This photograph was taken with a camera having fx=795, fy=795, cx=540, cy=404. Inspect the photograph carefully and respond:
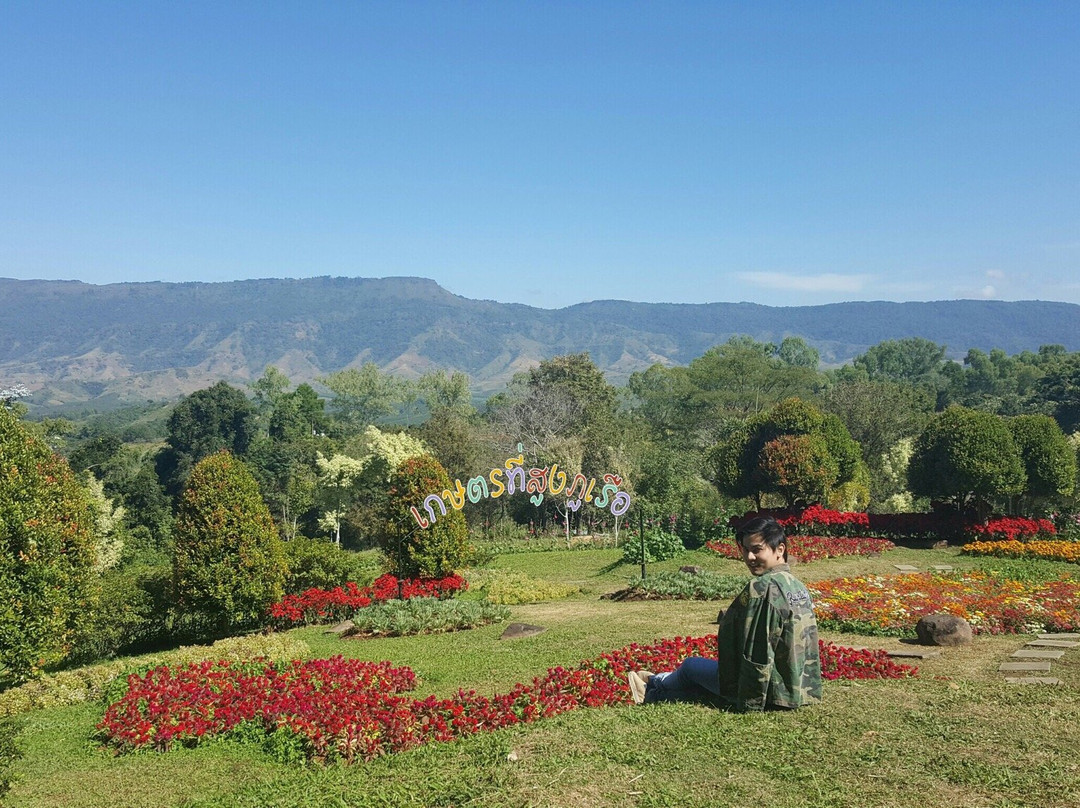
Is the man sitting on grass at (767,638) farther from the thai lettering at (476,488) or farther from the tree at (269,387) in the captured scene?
the tree at (269,387)

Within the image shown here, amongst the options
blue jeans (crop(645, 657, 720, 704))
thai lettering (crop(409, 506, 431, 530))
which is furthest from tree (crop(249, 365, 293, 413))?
blue jeans (crop(645, 657, 720, 704))

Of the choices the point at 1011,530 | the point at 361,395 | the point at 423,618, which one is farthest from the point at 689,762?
the point at 361,395

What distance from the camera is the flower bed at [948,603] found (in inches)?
432

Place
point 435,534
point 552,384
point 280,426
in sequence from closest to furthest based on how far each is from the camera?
point 435,534, point 552,384, point 280,426

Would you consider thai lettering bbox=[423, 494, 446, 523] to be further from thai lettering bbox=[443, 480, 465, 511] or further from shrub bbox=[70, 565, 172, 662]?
shrub bbox=[70, 565, 172, 662]

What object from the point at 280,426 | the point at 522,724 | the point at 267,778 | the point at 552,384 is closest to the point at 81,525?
the point at 267,778

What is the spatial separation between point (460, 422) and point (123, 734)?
29.7m

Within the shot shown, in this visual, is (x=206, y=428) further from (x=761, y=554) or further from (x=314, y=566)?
(x=761, y=554)

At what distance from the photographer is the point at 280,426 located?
2398 inches

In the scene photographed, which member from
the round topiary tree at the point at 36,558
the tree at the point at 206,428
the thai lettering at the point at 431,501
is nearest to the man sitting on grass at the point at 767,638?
the round topiary tree at the point at 36,558

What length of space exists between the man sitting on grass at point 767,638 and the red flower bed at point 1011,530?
1708cm

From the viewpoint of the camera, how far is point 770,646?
5379 mm

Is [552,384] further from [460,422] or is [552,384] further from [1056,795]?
[1056,795]

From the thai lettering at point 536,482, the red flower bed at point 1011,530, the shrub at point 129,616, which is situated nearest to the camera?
the shrub at point 129,616
